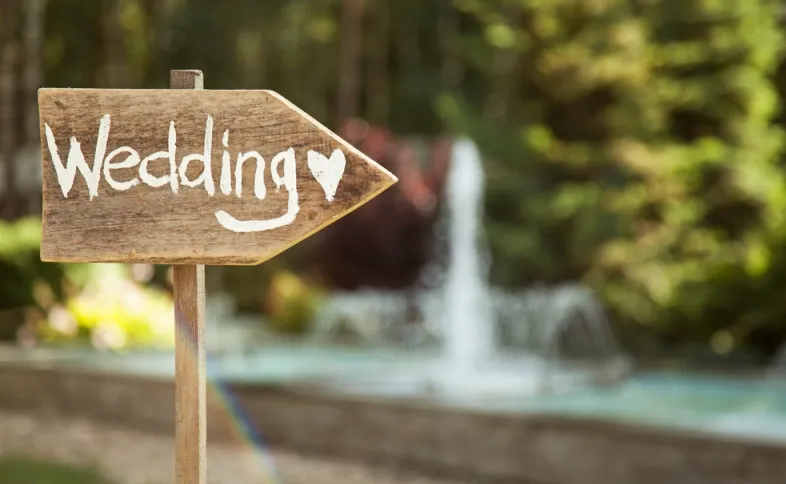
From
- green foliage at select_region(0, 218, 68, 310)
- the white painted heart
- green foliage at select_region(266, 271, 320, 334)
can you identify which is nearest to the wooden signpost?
the white painted heart

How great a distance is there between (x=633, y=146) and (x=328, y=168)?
9071 mm

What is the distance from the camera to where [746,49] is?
11102 millimetres

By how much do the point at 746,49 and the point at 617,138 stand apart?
5.02ft

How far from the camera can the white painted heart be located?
224cm

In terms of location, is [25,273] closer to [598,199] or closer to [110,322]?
[110,322]

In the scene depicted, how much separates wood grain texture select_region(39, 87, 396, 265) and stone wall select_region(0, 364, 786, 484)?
2900mm

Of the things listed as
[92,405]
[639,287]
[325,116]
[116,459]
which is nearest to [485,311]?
[639,287]

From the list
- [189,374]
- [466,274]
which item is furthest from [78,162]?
[466,274]

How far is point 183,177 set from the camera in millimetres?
2295

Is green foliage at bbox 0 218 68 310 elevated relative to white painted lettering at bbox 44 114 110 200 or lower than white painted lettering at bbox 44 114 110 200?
lower

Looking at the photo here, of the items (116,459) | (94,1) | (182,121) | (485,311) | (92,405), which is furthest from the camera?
(94,1)

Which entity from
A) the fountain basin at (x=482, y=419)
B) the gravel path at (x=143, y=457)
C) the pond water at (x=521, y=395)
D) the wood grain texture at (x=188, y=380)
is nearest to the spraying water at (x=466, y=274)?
the pond water at (x=521, y=395)

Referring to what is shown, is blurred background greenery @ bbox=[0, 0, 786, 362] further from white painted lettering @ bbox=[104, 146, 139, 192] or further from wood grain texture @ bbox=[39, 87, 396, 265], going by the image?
white painted lettering @ bbox=[104, 146, 139, 192]

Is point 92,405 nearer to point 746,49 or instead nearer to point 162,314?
point 162,314
